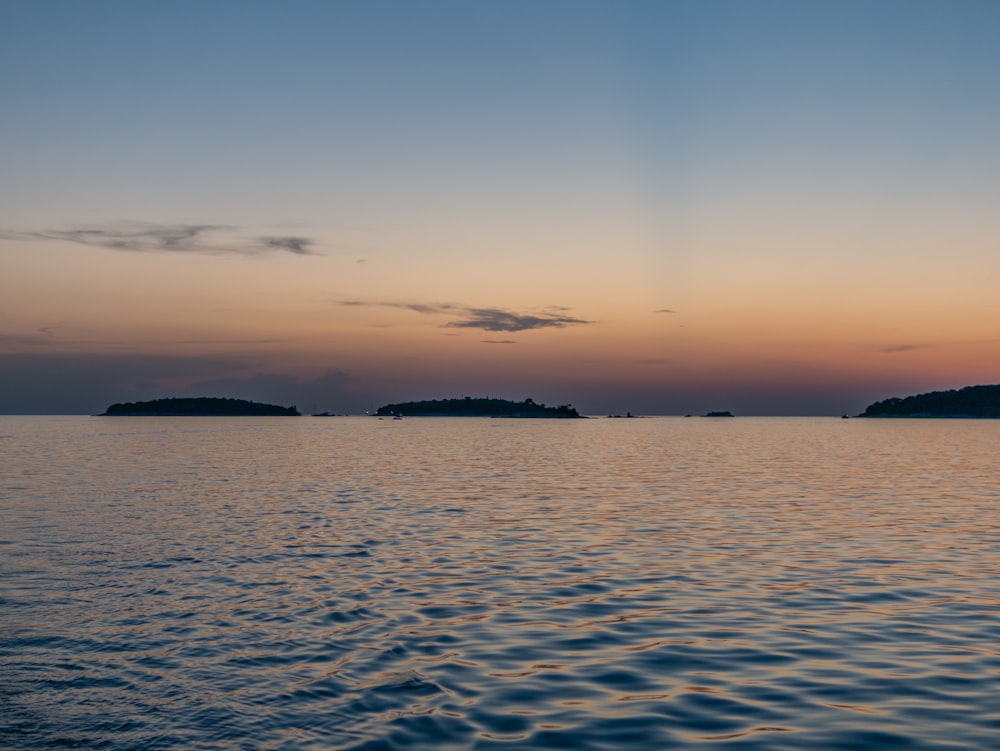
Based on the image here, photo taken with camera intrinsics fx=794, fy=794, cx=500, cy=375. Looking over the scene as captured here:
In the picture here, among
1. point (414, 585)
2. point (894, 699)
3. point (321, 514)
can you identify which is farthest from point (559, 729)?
point (321, 514)

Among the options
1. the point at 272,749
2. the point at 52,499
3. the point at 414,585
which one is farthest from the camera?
the point at 52,499

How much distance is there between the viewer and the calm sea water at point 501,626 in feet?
44.3

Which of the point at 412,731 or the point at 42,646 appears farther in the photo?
the point at 42,646

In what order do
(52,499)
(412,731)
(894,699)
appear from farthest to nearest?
(52,499), (894,699), (412,731)

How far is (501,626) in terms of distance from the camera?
19.9 metres

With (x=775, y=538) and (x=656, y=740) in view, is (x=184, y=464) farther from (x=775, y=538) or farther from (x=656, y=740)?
(x=656, y=740)

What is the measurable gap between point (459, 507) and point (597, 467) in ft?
116

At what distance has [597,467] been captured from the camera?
3071 inches

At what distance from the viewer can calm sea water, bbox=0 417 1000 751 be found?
1349cm

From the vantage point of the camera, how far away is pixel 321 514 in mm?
42469

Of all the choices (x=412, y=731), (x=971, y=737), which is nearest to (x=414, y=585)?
(x=412, y=731)

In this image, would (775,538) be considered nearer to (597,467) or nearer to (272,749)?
(272,749)

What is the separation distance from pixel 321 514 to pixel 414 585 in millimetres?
18968

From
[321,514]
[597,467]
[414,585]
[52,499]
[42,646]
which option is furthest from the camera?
[597,467]
